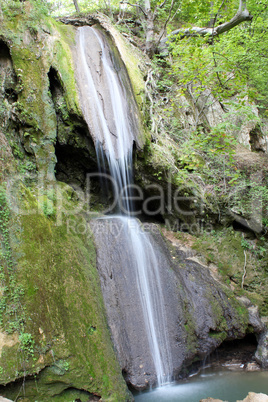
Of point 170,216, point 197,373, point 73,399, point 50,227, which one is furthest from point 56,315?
point 170,216

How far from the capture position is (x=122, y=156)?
7211 mm

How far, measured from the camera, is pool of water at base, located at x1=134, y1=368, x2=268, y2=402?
4.71 meters

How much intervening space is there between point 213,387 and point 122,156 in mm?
5291

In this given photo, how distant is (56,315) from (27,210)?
171 centimetres

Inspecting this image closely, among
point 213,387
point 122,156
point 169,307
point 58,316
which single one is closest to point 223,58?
point 122,156

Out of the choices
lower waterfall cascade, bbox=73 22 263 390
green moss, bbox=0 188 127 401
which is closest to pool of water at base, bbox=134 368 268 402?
lower waterfall cascade, bbox=73 22 263 390

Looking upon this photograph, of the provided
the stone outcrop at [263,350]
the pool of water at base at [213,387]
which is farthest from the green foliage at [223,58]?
the pool of water at base at [213,387]

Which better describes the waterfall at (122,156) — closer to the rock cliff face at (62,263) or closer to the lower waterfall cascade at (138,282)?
the lower waterfall cascade at (138,282)

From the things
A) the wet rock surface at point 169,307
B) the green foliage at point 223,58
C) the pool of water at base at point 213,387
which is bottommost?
the pool of water at base at point 213,387

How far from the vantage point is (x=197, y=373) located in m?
5.64

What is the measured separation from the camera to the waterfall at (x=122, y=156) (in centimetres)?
529

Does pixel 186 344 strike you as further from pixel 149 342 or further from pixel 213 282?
pixel 213 282

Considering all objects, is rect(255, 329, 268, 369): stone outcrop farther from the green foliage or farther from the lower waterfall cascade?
the green foliage

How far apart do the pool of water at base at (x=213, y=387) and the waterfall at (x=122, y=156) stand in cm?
26
